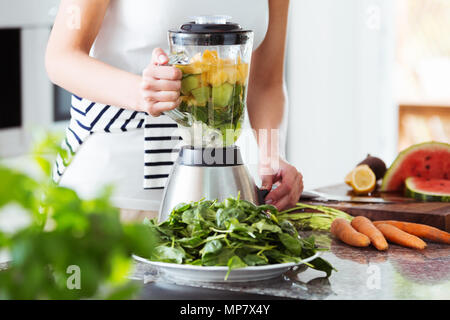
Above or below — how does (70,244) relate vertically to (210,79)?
below

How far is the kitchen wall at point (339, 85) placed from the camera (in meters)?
3.60

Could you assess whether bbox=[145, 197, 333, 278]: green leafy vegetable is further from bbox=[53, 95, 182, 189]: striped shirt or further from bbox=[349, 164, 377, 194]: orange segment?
bbox=[349, 164, 377, 194]: orange segment

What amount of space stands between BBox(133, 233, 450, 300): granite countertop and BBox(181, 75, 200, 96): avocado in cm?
28

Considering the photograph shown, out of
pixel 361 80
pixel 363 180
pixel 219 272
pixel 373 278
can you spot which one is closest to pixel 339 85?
pixel 361 80

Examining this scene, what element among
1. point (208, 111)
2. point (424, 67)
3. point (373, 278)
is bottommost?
point (373, 278)

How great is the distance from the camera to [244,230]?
0.84 metres

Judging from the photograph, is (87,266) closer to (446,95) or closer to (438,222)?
(438,222)

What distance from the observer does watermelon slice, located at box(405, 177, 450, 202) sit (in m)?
1.45

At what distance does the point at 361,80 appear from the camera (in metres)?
3.65

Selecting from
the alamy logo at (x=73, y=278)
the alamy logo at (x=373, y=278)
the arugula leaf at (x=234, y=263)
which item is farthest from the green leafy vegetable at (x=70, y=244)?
the alamy logo at (x=373, y=278)

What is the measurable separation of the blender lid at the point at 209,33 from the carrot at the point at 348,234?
375 mm

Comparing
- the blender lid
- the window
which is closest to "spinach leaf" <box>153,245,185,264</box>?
the blender lid

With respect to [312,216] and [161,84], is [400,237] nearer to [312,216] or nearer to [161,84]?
[312,216]

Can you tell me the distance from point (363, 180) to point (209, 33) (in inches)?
29.7
